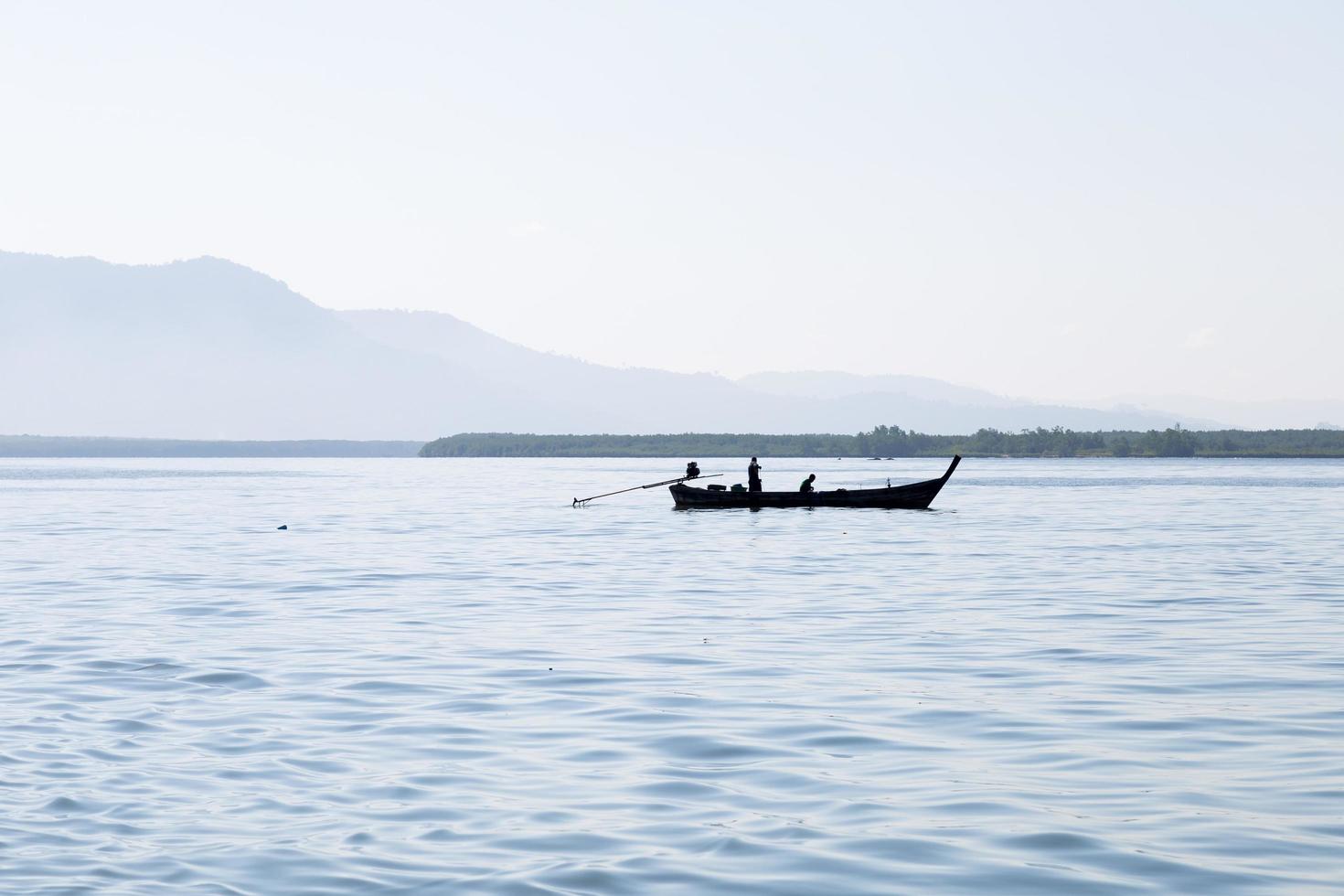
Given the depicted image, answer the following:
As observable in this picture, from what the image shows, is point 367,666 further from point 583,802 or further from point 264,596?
point 264,596

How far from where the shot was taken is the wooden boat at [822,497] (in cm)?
5828

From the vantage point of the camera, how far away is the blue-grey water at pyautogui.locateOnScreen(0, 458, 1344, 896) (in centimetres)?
1028

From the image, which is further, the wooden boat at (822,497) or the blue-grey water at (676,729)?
the wooden boat at (822,497)

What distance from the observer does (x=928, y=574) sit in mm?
33344

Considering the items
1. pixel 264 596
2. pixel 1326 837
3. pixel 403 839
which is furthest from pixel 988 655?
pixel 264 596

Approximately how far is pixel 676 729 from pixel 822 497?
43.5m

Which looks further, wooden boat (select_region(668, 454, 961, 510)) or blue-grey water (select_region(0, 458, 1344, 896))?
wooden boat (select_region(668, 454, 961, 510))

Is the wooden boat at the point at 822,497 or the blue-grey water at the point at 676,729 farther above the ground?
the wooden boat at the point at 822,497

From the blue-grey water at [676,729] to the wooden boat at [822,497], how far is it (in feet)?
73.1

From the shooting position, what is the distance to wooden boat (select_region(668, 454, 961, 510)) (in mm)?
58281

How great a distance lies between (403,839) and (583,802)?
161 centimetres

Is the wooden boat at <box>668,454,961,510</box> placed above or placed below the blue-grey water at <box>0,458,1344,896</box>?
above

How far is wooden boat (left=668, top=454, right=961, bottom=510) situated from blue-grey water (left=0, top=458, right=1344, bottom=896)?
877 inches

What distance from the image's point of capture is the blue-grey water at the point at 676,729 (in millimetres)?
10281
